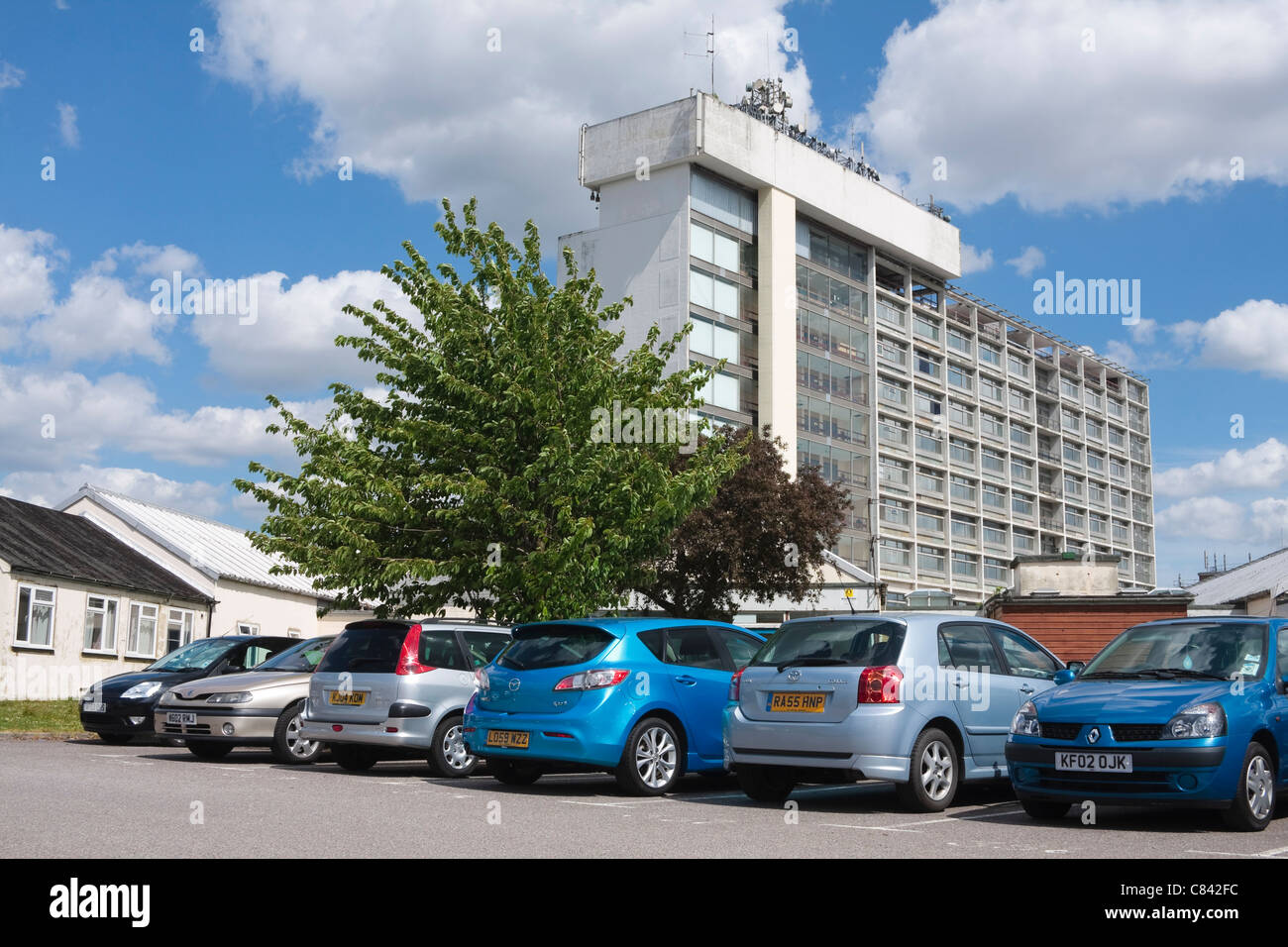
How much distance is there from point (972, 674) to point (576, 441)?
10628 millimetres

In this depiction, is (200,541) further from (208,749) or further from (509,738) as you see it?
(509,738)

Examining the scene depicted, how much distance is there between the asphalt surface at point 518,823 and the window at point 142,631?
83.6 ft

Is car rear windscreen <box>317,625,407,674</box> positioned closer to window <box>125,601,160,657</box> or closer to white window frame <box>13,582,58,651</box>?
white window frame <box>13,582,58,651</box>

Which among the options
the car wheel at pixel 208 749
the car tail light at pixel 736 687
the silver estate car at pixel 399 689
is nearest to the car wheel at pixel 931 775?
the car tail light at pixel 736 687

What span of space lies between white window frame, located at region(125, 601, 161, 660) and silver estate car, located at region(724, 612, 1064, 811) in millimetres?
30454

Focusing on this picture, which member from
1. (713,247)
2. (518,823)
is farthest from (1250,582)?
(518,823)

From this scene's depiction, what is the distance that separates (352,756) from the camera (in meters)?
14.6

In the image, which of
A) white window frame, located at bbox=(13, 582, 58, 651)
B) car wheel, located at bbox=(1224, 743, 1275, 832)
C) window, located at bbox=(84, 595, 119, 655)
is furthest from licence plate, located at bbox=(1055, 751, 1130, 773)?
window, located at bbox=(84, 595, 119, 655)

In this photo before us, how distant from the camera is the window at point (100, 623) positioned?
1385 inches

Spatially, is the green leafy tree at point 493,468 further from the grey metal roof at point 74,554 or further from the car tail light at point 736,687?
the grey metal roof at point 74,554

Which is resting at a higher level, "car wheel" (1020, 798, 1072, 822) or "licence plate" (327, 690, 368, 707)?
"licence plate" (327, 690, 368, 707)

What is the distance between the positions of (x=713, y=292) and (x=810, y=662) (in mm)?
58887

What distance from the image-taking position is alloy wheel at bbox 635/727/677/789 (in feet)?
37.3

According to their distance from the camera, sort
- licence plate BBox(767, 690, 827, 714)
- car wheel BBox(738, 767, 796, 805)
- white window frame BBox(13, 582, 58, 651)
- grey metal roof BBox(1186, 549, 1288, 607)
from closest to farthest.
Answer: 1. licence plate BBox(767, 690, 827, 714)
2. car wheel BBox(738, 767, 796, 805)
3. white window frame BBox(13, 582, 58, 651)
4. grey metal roof BBox(1186, 549, 1288, 607)
